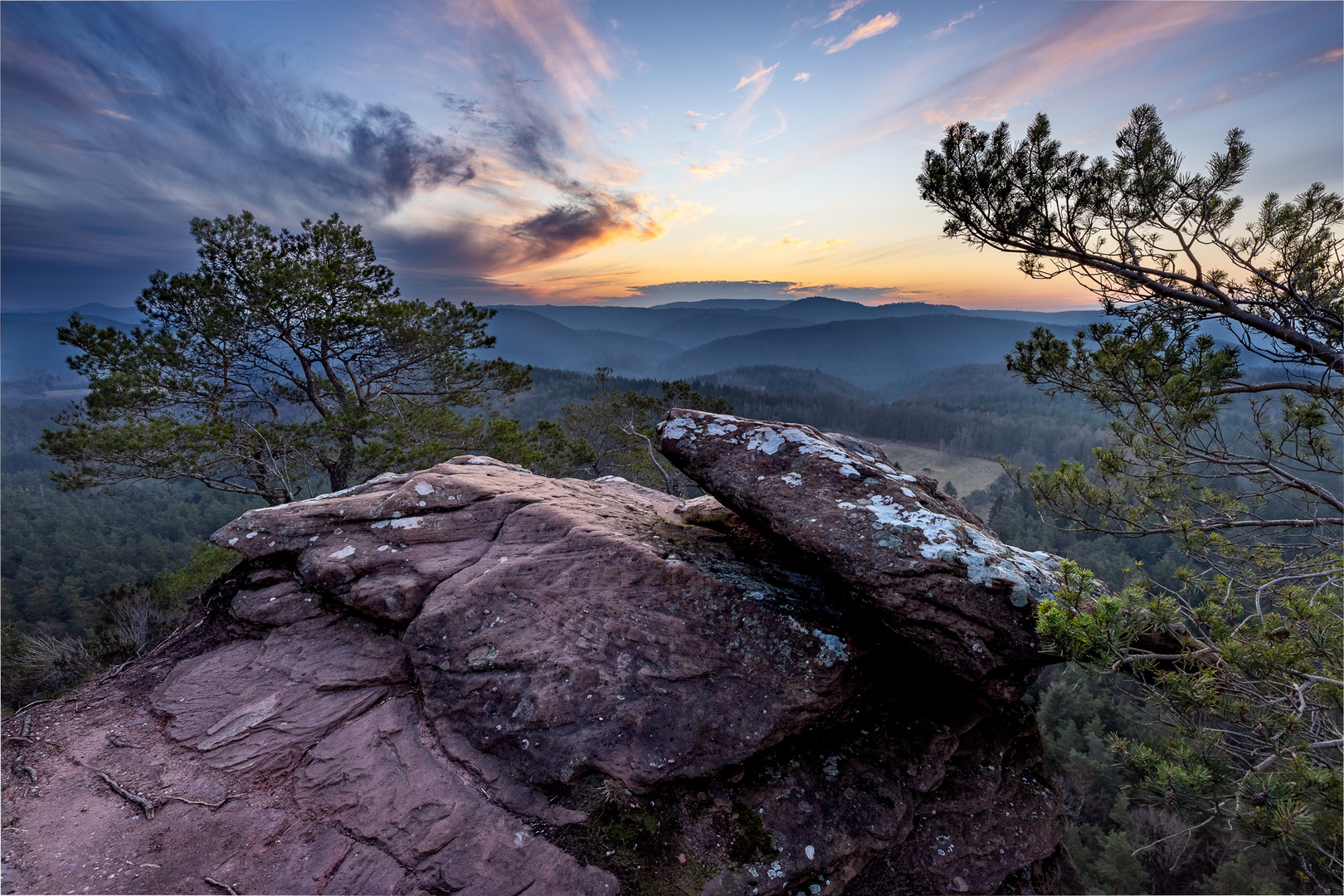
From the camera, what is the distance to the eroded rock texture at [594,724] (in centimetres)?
489

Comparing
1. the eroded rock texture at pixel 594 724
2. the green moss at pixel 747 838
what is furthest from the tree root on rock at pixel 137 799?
the green moss at pixel 747 838

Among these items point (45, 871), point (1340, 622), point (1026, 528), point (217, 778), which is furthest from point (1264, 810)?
point (1026, 528)

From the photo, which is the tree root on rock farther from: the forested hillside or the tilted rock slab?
the forested hillside

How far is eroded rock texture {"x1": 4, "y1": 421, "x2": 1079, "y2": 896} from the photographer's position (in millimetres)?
4887

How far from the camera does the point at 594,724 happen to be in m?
5.48

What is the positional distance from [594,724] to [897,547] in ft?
12.8

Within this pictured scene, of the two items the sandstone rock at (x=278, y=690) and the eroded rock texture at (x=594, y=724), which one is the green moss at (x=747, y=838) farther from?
the sandstone rock at (x=278, y=690)

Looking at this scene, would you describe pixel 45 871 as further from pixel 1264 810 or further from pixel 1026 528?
pixel 1026 528

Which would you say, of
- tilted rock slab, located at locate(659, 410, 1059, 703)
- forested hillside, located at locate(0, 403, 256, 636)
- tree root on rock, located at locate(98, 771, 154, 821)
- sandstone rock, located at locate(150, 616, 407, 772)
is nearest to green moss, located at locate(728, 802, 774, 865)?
tilted rock slab, located at locate(659, 410, 1059, 703)

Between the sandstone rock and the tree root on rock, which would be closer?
the tree root on rock

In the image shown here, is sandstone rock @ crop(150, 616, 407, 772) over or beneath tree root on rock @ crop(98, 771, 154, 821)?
over

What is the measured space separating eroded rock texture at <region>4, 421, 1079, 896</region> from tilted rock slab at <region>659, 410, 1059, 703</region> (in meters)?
0.03

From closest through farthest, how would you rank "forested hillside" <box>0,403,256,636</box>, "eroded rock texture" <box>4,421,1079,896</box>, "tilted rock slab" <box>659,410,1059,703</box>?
"eroded rock texture" <box>4,421,1079,896</box> < "tilted rock slab" <box>659,410,1059,703</box> < "forested hillside" <box>0,403,256,636</box>

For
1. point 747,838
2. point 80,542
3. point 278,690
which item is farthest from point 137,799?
point 80,542
